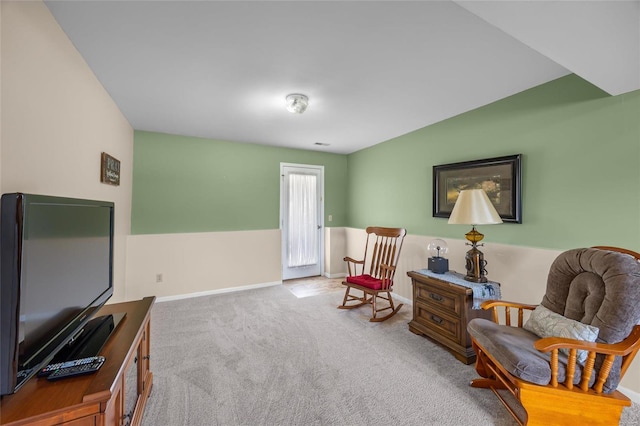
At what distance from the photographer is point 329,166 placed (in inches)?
200

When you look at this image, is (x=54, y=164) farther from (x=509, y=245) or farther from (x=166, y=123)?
(x=509, y=245)

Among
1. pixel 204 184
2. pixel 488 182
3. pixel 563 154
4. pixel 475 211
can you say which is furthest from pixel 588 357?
pixel 204 184

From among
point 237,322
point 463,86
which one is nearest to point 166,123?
point 237,322

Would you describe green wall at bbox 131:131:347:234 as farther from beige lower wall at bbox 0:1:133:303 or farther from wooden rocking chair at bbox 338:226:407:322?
wooden rocking chair at bbox 338:226:407:322

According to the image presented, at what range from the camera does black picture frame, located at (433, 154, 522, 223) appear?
2496mm

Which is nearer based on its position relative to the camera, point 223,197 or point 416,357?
point 416,357

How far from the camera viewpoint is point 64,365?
1067 millimetres

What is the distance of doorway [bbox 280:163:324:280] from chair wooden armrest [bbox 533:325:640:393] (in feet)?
12.3

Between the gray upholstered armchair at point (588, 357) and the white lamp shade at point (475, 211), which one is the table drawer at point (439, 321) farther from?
the white lamp shade at point (475, 211)

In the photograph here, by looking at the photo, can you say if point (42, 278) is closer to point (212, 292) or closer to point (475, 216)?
point (475, 216)

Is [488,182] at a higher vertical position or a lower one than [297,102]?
lower

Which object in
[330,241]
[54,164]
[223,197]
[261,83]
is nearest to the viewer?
[54,164]

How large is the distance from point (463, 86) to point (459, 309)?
1.95 meters

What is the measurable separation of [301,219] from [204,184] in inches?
67.6
